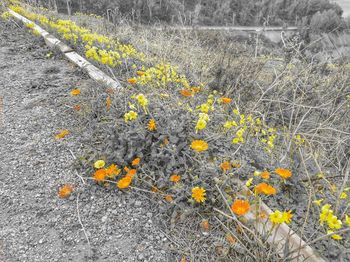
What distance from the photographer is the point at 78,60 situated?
421cm

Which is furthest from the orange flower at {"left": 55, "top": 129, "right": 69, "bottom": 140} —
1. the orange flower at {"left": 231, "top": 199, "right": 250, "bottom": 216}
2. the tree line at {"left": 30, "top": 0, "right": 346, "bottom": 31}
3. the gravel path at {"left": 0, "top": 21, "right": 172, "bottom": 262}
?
the tree line at {"left": 30, "top": 0, "right": 346, "bottom": 31}

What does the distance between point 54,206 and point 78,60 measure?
9.01ft

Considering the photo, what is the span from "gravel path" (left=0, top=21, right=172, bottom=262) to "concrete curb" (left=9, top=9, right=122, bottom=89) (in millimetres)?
552

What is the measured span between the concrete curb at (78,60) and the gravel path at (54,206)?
21.7 inches

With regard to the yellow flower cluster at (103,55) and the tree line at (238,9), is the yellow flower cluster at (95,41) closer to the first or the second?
the yellow flower cluster at (103,55)

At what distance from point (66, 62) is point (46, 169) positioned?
2563 millimetres

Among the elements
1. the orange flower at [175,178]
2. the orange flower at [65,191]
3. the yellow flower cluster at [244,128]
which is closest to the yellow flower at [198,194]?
the orange flower at [175,178]

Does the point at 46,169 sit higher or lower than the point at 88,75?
lower

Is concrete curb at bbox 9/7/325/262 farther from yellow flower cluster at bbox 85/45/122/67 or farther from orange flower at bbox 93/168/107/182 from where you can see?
orange flower at bbox 93/168/107/182

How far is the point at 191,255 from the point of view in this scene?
5.92 feet

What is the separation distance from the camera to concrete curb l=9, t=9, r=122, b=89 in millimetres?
3413

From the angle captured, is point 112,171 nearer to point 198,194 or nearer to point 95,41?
point 198,194

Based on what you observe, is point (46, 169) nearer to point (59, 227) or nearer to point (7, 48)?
point (59, 227)

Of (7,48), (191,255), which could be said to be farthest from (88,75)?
(191,255)
